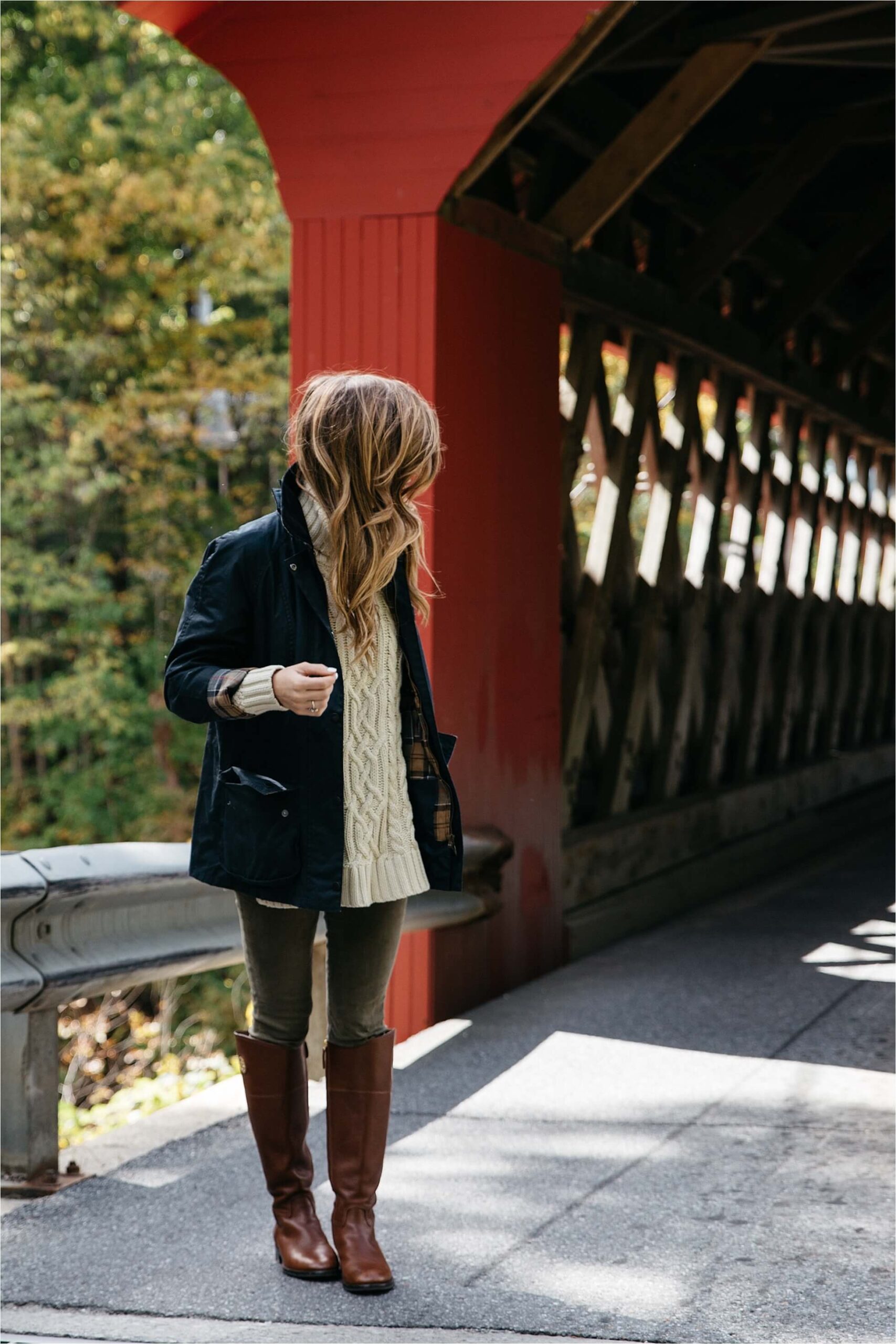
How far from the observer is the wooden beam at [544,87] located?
14.5ft

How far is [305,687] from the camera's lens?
2.61m

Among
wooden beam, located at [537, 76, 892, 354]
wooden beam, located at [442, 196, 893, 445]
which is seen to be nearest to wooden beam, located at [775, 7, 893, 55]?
wooden beam, located at [537, 76, 892, 354]

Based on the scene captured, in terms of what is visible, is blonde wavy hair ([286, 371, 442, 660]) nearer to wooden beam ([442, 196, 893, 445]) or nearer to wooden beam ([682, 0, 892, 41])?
wooden beam ([442, 196, 893, 445])

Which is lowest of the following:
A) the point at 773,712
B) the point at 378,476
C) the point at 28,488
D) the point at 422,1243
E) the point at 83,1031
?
the point at 83,1031

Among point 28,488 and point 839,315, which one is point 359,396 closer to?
point 839,315

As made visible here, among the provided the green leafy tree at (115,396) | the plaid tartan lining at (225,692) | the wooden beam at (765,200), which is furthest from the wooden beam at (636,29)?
the green leafy tree at (115,396)

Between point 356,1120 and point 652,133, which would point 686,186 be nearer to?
point 652,133

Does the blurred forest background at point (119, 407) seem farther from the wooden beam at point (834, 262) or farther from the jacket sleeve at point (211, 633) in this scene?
the jacket sleeve at point (211, 633)

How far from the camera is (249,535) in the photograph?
9.37 ft

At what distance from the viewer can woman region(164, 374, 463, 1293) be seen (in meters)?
2.73

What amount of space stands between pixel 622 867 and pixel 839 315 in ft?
16.2

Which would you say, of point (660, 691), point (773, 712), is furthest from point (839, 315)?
point (660, 691)

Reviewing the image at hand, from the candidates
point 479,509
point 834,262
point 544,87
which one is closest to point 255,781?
point 479,509

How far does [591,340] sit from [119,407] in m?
9.69
